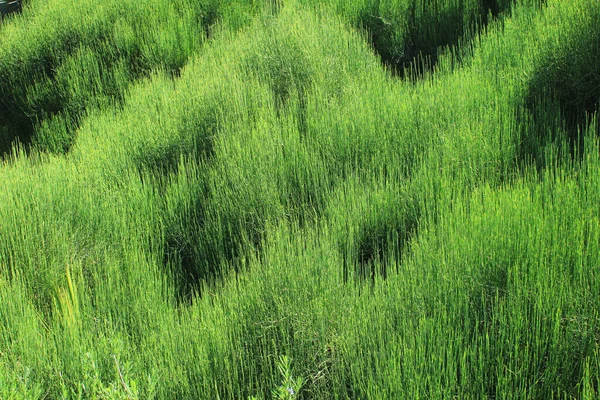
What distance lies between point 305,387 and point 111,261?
1.48 m

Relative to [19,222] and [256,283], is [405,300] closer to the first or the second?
[256,283]

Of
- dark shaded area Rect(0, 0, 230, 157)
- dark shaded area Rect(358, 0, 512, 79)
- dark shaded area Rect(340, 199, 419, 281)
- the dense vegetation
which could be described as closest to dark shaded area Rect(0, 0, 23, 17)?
dark shaded area Rect(0, 0, 230, 157)

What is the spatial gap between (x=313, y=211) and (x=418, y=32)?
8.44ft

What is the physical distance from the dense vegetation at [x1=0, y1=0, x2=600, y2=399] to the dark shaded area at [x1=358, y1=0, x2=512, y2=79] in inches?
0.9

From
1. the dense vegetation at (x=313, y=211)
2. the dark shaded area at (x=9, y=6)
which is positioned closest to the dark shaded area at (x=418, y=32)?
the dense vegetation at (x=313, y=211)

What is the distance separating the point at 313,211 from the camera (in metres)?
3.50

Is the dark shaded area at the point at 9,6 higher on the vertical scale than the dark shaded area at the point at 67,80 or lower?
higher

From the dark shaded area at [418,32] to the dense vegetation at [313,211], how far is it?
0.02 m

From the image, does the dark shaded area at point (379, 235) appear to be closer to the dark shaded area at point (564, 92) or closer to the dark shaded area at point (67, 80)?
the dark shaded area at point (564, 92)

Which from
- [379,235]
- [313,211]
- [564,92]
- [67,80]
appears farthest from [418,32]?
[67,80]

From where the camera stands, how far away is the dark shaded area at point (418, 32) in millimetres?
5125

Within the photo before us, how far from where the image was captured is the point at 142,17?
656cm

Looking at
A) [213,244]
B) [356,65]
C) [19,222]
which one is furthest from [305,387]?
[356,65]

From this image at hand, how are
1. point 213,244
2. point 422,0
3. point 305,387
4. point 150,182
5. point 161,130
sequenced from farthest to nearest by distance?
point 422,0 → point 161,130 → point 150,182 → point 213,244 → point 305,387
